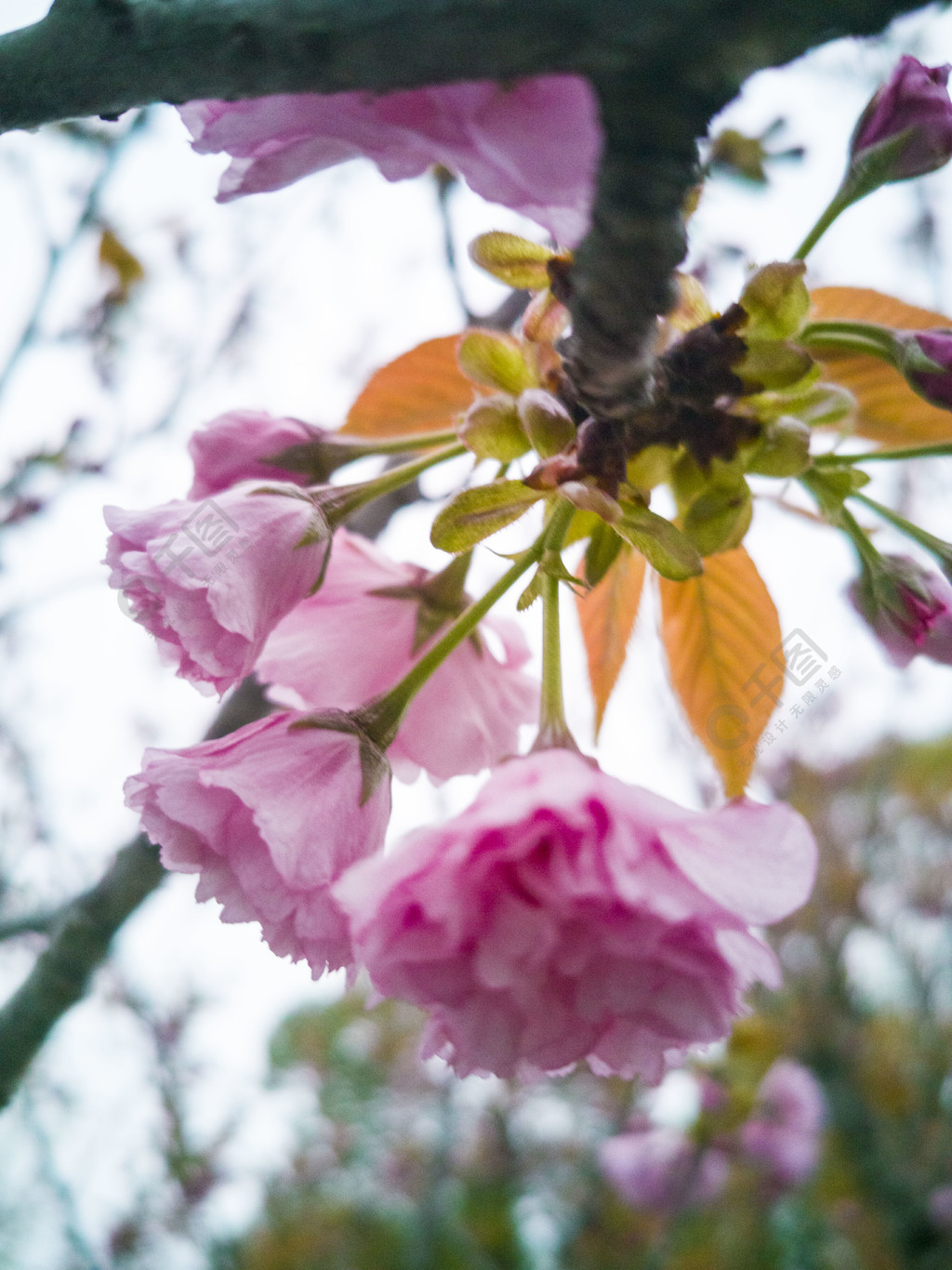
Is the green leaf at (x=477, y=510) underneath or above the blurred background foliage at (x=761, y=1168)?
above

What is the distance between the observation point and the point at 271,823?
37 centimetres

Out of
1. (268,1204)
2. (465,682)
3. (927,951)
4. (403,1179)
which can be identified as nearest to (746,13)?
(465,682)

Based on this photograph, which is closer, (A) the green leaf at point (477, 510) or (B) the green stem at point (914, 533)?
(A) the green leaf at point (477, 510)

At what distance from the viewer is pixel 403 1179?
407 centimetres

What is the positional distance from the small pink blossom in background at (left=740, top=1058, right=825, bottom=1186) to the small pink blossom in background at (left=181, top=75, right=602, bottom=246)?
Answer: 8.33ft

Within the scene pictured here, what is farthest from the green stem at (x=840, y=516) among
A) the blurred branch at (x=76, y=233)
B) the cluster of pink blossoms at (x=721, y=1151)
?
the cluster of pink blossoms at (x=721, y=1151)

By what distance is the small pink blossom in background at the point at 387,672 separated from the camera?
0.50 metres

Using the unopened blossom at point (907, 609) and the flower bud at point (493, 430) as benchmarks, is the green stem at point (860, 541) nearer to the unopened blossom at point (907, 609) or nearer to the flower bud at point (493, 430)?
the unopened blossom at point (907, 609)

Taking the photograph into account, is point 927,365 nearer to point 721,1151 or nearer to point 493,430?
point 493,430

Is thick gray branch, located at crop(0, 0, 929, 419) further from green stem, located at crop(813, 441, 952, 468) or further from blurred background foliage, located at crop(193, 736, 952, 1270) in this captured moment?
blurred background foliage, located at crop(193, 736, 952, 1270)

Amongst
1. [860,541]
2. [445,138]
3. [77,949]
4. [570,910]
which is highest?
[445,138]

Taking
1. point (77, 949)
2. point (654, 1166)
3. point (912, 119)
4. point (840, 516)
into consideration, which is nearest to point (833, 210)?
point (912, 119)

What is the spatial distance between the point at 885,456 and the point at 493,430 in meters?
0.24

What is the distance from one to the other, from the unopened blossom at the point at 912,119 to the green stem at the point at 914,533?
0.18m
